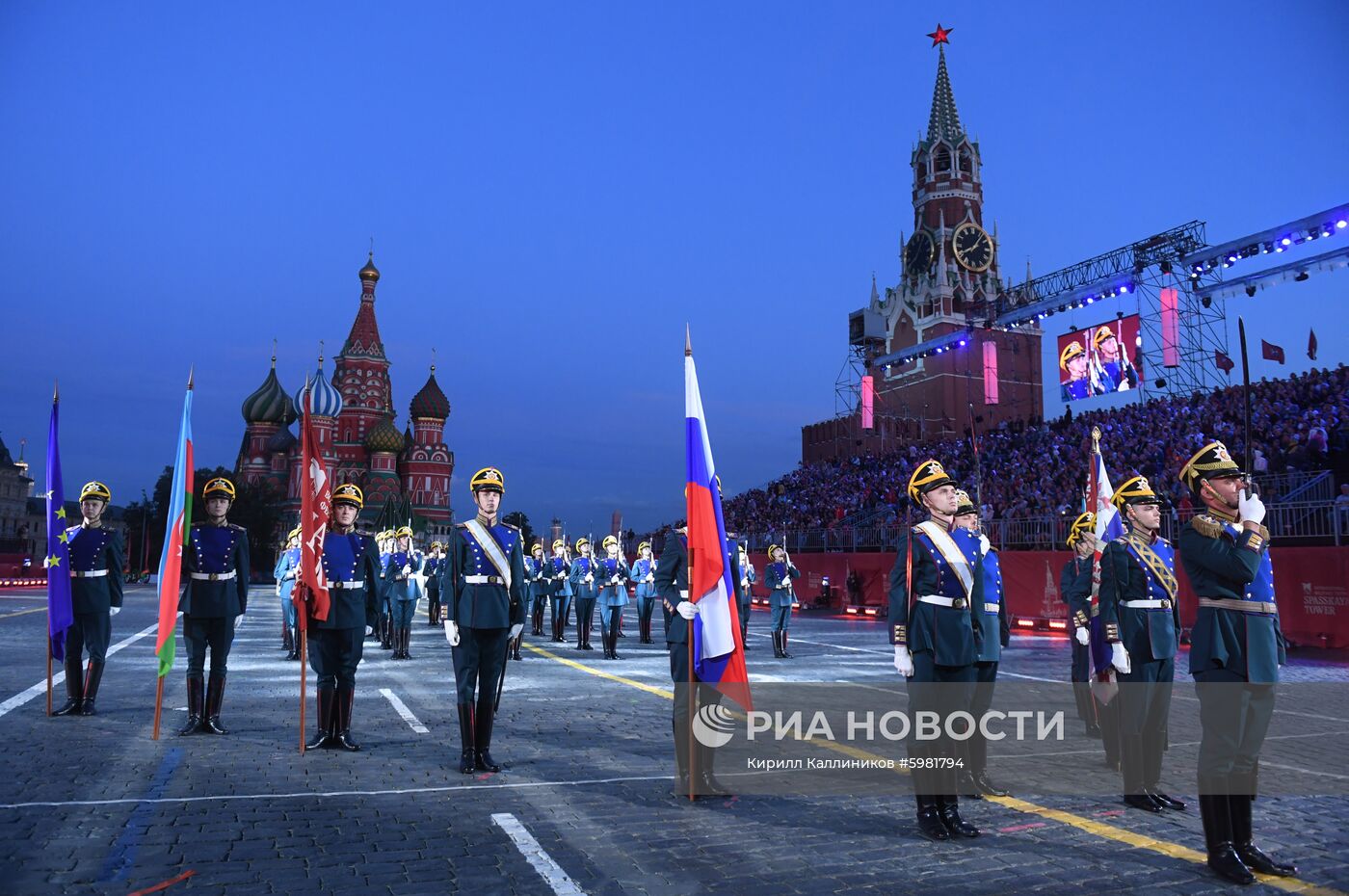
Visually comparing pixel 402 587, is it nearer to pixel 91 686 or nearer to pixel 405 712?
pixel 405 712

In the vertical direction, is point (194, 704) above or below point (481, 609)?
below

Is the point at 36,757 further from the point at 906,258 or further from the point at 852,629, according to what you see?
the point at 906,258

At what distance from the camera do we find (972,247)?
70.5m

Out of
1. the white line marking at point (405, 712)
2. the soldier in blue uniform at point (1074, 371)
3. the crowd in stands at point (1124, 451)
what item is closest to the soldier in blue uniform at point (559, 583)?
the white line marking at point (405, 712)

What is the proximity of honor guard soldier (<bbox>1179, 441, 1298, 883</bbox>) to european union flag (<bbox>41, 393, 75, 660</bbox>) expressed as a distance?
10032mm

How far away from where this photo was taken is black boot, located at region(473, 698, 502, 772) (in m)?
7.23

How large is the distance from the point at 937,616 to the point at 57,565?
882cm

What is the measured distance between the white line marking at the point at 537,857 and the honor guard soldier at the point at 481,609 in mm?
1398

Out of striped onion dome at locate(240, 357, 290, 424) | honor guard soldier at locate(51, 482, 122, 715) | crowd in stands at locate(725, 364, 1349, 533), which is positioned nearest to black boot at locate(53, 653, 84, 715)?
honor guard soldier at locate(51, 482, 122, 715)

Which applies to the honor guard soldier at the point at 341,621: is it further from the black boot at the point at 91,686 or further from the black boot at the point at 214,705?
the black boot at the point at 91,686

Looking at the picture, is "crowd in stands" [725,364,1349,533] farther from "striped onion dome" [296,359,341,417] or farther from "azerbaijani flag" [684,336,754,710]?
"striped onion dome" [296,359,341,417]

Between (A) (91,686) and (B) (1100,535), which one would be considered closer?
(B) (1100,535)

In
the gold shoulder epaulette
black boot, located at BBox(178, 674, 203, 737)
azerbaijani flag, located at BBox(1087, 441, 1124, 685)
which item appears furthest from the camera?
black boot, located at BBox(178, 674, 203, 737)

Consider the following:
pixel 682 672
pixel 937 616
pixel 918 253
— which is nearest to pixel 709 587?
pixel 682 672
